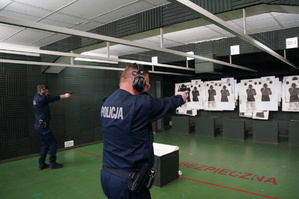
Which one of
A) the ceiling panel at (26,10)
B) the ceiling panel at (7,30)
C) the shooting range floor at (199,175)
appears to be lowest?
the shooting range floor at (199,175)

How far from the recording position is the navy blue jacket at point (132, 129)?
140cm

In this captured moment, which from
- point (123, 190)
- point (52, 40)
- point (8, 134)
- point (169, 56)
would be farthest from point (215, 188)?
point (8, 134)

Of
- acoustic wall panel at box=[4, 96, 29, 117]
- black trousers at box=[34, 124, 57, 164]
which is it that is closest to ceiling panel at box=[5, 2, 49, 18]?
black trousers at box=[34, 124, 57, 164]

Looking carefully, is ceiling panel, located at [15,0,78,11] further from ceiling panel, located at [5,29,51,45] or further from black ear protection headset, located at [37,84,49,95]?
black ear protection headset, located at [37,84,49,95]

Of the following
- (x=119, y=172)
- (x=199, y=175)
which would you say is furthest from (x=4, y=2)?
(x=199, y=175)

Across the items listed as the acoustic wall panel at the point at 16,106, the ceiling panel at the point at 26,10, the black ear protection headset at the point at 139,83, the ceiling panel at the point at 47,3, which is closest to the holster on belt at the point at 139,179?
the black ear protection headset at the point at 139,83

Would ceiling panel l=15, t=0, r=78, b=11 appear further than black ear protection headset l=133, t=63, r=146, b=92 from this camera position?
Yes

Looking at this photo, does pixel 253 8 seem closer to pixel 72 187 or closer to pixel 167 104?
pixel 167 104

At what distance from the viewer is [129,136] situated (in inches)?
55.5

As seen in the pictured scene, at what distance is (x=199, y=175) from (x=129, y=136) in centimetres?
260

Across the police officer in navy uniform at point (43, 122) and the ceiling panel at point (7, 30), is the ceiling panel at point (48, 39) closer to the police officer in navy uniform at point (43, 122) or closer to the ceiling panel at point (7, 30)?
the ceiling panel at point (7, 30)

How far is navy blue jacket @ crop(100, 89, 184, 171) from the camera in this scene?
4.60 ft

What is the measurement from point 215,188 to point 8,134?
14.6 feet

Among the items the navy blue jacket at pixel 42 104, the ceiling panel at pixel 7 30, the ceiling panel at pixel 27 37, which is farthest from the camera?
the navy blue jacket at pixel 42 104
